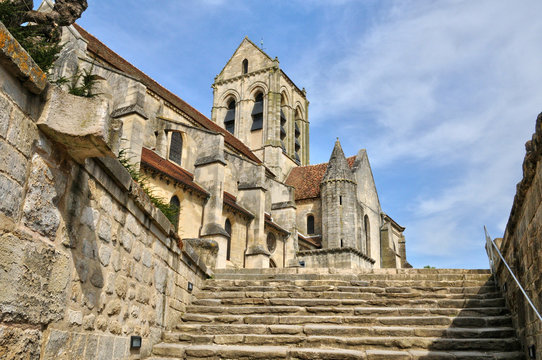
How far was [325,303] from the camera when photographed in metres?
7.34

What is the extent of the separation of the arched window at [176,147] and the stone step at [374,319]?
1280 centimetres

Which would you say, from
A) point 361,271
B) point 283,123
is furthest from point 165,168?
point 283,123

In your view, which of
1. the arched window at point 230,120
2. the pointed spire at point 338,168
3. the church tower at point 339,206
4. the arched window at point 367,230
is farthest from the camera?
the arched window at point 230,120

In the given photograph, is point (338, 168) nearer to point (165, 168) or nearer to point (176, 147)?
point (176, 147)

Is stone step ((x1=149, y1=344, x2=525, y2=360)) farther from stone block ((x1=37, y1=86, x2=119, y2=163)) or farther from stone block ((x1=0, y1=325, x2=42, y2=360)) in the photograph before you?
stone block ((x1=37, y1=86, x2=119, y2=163))

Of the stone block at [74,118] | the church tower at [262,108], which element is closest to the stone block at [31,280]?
the stone block at [74,118]

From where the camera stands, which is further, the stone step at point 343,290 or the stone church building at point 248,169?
the stone church building at point 248,169

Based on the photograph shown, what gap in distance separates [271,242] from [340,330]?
15862 millimetres

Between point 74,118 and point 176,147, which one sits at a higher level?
point 176,147

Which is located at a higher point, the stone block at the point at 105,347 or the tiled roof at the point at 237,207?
the tiled roof at the point at 237,207

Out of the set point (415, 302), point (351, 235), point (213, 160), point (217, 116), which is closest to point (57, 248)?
point (415, 302)

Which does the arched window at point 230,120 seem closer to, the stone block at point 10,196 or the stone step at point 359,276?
the stone step at point 359,276

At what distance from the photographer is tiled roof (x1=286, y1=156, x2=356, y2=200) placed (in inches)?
1097

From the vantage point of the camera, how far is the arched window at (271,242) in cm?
2188
